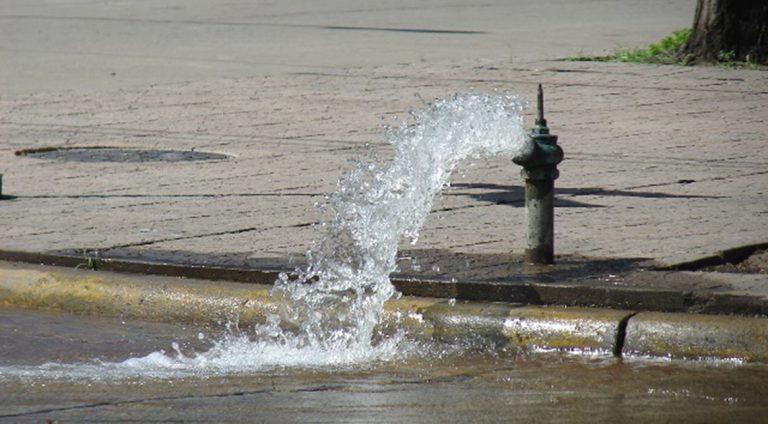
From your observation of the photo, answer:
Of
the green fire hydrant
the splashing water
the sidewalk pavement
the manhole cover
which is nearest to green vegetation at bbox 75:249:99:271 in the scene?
the sidewalk pavement

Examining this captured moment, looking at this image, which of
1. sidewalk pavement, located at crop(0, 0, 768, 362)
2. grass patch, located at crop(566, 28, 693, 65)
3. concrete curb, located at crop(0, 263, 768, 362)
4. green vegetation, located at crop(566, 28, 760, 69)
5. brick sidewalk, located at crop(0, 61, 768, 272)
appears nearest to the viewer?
concrete curb, located at crop(0, 263, 768, 362)

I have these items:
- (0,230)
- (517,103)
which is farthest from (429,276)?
(0,230)

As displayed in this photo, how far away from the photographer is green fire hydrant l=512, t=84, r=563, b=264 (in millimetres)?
6656

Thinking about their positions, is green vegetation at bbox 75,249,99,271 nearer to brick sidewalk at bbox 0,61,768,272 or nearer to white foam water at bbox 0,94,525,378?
brick sidewalk at bbox 0,61,768,272

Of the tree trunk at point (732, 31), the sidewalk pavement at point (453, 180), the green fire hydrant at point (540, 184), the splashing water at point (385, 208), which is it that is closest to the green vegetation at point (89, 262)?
the sidewalk pavement at point (453, 180)

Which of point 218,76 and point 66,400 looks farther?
point 218,76

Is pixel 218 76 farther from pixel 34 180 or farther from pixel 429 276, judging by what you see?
pixel 429 276

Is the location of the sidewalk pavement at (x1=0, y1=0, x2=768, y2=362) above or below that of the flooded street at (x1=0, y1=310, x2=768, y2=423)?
above

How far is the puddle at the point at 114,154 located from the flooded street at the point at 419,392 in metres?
4.08

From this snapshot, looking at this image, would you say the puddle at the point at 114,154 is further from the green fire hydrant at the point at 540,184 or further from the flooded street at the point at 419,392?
the flooded street at the point at 419,392

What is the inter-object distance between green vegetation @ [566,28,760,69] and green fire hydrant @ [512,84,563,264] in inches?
331

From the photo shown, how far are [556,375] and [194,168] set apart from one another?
4.57 metres

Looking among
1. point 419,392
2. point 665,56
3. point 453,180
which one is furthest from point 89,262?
point 665,56

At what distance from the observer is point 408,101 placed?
1283 centimetres
